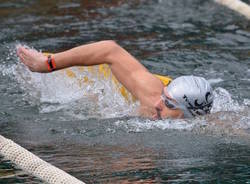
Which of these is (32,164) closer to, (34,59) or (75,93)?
(34,59)

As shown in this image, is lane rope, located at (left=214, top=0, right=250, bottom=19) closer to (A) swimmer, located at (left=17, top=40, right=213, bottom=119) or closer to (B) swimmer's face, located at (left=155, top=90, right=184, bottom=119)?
(A) swimmer, located at (left=17, top=40, right=213, bottom=119)

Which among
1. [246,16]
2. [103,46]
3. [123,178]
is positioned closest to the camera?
[123,178]

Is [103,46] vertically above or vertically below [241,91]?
above

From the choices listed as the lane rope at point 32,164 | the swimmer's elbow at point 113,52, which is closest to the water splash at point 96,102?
the swimmer's elbow at point 113,52

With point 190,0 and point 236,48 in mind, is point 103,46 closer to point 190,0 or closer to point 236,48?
point 236,48

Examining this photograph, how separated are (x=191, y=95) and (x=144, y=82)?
1.38 feet

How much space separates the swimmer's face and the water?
68mm

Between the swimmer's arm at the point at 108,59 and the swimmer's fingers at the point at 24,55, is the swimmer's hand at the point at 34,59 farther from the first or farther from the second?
the swimmer's arm at the point at 108,59

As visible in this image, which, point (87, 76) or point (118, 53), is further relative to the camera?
point (87, 76)

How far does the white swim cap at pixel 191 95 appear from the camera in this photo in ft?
19.1

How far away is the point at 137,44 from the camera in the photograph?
892cm

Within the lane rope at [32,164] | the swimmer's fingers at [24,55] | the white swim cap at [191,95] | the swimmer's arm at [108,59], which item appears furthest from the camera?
the swimmer's fingers at [24,55]

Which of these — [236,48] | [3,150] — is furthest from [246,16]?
[3,150]

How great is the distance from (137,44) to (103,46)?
9.19 feet
